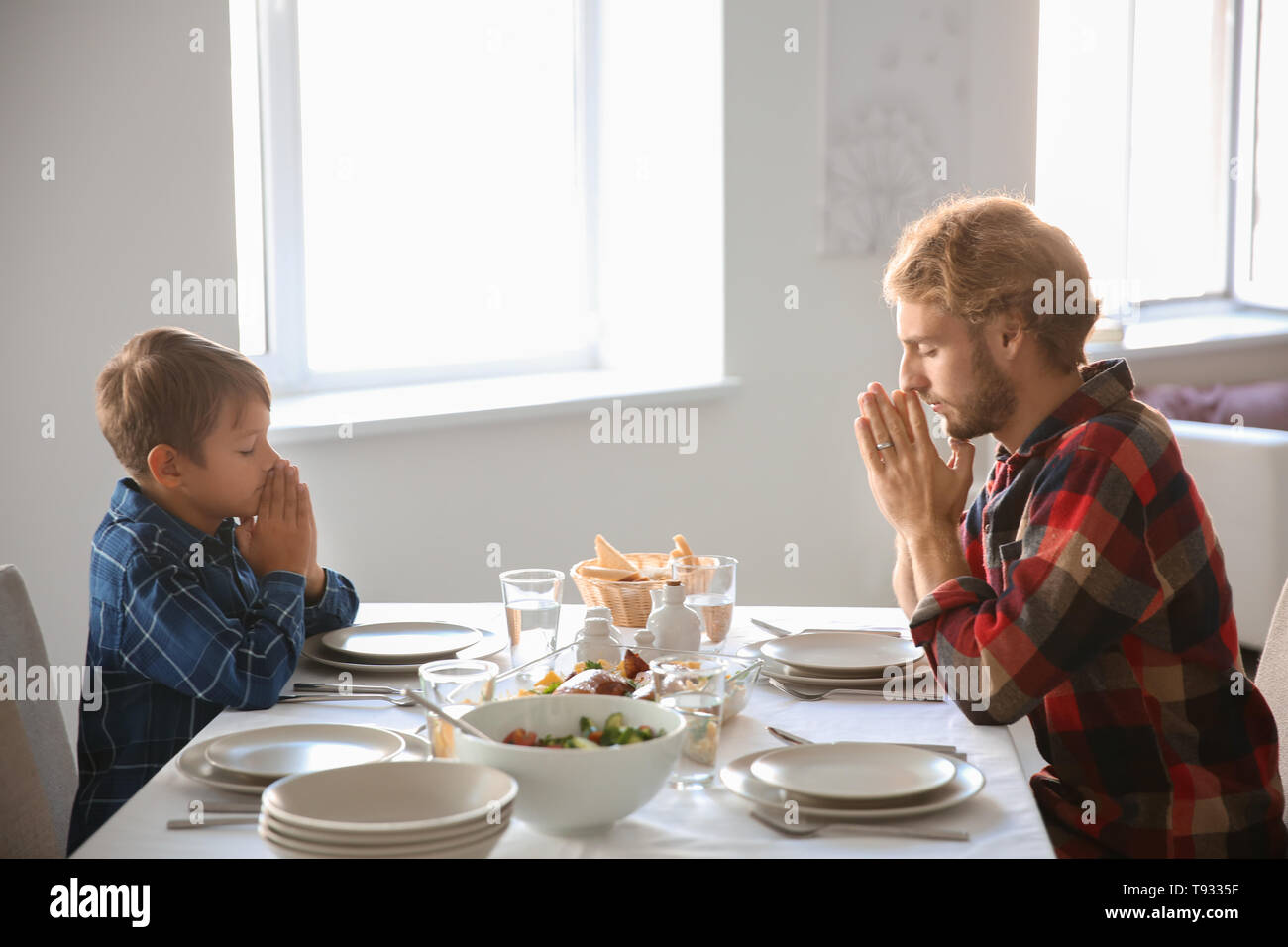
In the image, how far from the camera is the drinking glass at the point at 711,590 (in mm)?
1742

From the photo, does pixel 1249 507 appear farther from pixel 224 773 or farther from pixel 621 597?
pixel 224 773

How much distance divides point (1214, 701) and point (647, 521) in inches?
A: 87.8

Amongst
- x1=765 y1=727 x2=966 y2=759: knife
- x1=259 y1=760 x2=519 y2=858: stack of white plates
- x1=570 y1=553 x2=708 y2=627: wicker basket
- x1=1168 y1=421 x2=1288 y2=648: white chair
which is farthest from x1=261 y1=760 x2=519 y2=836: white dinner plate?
x1=1168 y1=421 x2=1288 y2=648: white chair

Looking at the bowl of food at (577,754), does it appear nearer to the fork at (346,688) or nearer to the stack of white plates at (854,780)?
the stack of white plates at (854,780)

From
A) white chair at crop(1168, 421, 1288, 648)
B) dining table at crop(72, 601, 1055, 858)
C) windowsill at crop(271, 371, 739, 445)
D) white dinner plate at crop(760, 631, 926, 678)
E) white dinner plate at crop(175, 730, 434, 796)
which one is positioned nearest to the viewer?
dining table at crop(72, 601, 1055, 858)

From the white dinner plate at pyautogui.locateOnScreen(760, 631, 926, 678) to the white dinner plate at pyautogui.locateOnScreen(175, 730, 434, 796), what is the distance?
1.55ft

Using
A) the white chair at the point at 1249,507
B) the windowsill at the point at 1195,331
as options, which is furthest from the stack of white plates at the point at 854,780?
the windowsill at the point at 1195,331

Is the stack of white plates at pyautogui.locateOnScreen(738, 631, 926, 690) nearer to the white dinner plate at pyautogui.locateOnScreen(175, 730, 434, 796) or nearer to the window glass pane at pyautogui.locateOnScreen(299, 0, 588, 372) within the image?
the white dinner plate at pyautogui.locateOnScreen(175, 730, 434, 796)

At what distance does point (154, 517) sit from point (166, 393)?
0.16m

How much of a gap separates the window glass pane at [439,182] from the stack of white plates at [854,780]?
2497 mm

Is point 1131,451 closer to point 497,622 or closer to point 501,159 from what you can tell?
point 497,622

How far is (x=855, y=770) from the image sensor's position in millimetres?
Result: 1276

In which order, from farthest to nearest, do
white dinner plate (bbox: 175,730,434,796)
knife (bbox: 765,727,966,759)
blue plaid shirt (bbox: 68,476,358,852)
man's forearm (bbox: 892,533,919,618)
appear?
1. man's forearm (bbox: 892,533,919,618)
2. blue plaid shirt (bbox: 68,476,358,852)
3. knife (bbox: 765,727,966,759)
4. white dinner plate (bbox: 175,730,434,796)

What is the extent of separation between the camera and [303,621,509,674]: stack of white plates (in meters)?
1.68
